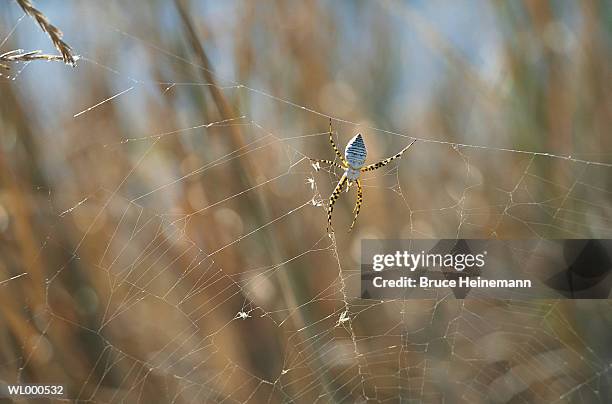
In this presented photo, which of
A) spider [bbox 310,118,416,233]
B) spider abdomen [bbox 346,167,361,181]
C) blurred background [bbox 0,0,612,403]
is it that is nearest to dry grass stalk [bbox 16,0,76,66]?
blurred background [bbox 0,0,612,403]

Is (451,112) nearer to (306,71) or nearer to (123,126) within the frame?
(306,71)

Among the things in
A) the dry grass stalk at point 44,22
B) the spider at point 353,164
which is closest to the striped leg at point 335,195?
the spider at point 353,164

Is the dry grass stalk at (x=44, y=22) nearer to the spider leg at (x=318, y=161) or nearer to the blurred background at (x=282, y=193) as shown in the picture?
the blurred background at (x=282, y=193)

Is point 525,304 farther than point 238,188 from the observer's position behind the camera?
Yes

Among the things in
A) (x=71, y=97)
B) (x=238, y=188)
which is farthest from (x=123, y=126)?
(x=238, y=188)

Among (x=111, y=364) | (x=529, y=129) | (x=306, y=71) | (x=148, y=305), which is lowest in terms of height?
(x=111, y=364)

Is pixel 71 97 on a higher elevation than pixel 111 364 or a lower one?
higher

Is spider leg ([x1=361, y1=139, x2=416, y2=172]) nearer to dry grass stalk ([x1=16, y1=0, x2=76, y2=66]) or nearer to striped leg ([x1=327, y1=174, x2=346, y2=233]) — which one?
striped leg ([x1=327, y1=174, x2=346, y2=233])
